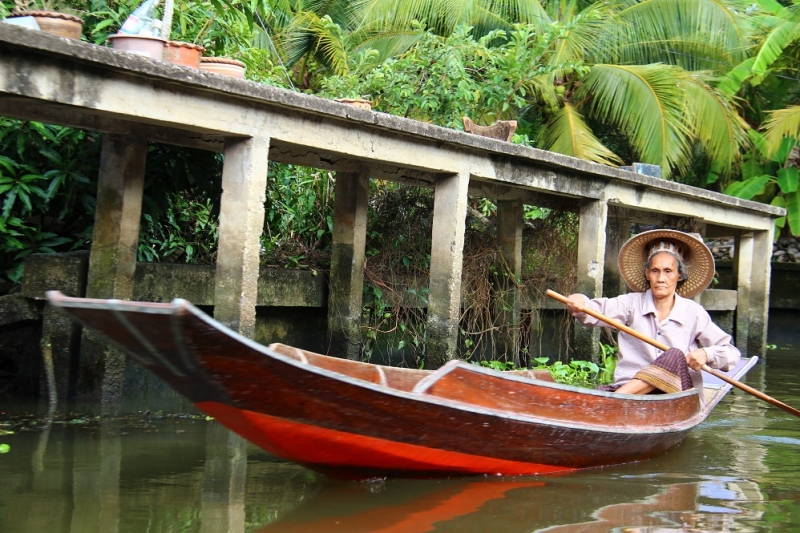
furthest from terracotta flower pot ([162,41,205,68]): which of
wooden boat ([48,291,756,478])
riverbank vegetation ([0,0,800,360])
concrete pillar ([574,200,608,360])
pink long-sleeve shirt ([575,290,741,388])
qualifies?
concrete pillar ([574,200,608,360])

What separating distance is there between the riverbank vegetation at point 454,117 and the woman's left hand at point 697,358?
3.11 meters

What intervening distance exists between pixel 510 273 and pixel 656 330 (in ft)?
10.7

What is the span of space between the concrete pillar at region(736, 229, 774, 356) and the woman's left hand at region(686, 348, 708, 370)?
715cm

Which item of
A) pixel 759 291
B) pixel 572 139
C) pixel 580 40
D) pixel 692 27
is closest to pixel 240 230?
pixel 572 139

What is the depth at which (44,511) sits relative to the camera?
370 cm

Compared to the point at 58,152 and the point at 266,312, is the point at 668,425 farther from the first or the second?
the point at 58,152

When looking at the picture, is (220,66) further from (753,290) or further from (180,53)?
(753,290)

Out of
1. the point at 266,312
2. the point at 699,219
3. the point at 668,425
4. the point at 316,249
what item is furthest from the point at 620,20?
the point at 668,425

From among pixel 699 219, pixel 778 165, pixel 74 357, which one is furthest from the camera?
pixel 778 165

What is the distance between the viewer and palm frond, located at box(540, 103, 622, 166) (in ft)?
40.7

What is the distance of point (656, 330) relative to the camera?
545 centimetres

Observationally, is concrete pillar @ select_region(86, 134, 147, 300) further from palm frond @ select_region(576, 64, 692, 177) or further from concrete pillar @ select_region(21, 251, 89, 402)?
palm frond @ select_region(576, 64, 692, 177)

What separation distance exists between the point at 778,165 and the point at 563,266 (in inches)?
289

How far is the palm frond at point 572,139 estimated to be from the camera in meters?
12.4
